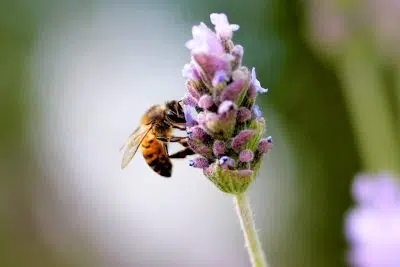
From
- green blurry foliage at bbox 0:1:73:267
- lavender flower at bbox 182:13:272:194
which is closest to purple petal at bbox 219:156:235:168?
lavender flower at bbox 182:13:272:194

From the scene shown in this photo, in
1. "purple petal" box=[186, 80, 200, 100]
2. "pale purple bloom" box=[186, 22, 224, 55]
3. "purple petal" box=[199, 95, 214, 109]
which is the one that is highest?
"pale purple bloom" box=[186, 22, 224, 55]

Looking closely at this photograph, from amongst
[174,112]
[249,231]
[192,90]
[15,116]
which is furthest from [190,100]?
[15,116]

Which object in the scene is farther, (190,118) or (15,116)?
(15,116)

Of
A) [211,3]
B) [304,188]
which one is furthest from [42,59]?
[304,188]

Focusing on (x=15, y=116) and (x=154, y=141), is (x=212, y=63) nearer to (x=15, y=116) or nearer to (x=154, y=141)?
(x=154, y=141)

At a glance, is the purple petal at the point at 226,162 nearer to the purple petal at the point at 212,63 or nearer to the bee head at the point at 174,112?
the purple petal at the point at 212,63

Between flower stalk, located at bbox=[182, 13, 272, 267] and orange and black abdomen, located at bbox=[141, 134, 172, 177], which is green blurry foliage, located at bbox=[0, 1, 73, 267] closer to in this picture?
orange and black abdomen, located at bbox=[141, 134, 172, 177]

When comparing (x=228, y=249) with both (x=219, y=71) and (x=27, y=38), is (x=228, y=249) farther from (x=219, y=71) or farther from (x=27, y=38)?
(x=219, y=71)
